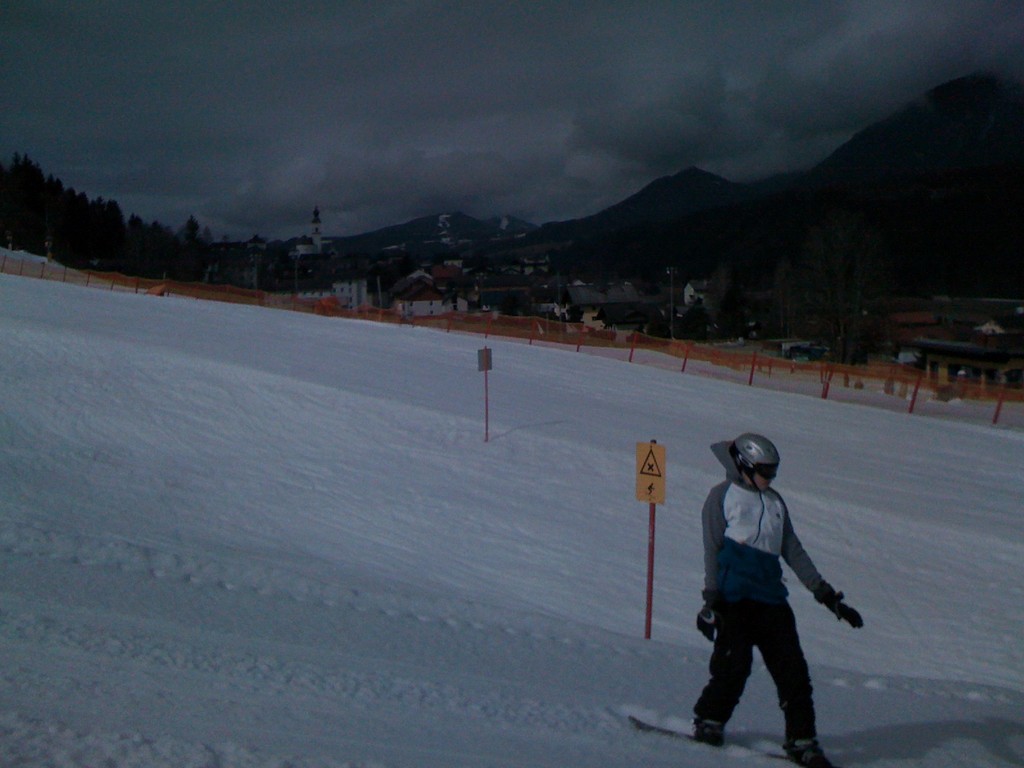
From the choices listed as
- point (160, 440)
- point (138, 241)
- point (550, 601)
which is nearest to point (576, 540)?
point (550, 601)

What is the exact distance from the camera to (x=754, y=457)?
4.90m

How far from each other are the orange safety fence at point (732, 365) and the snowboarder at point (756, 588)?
30.3 meters

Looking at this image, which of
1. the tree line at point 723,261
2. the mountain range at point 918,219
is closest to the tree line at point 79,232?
the tree line at point 723,261

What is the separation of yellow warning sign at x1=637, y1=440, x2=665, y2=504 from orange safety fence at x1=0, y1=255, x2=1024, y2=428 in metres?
26.7

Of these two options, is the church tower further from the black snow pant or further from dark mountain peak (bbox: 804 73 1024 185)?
the black snow pant

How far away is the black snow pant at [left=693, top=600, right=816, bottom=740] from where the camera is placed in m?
4.95

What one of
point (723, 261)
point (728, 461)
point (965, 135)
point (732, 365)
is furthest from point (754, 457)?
point (965, 135)

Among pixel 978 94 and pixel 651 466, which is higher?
pixel 978 94

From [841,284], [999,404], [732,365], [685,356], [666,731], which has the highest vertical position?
[841,284]

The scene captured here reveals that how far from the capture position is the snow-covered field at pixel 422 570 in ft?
17.0

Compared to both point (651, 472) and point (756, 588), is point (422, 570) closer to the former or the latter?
point (651, 472)

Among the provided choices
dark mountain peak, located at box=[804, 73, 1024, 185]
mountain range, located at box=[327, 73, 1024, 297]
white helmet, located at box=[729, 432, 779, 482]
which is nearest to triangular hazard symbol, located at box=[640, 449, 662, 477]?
white helmet, located at box=[729, 432, 779, 482]

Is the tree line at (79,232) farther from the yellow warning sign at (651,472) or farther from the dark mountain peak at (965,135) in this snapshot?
the dark mountain peak at (965,135)

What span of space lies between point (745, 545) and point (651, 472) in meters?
4.13
